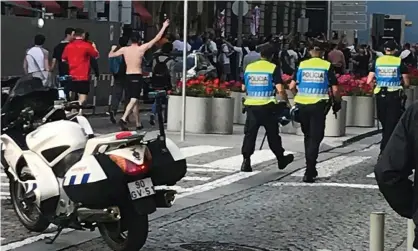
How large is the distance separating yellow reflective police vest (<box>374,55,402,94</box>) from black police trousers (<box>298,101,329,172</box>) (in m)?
2.08

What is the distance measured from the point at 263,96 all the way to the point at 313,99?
68cm

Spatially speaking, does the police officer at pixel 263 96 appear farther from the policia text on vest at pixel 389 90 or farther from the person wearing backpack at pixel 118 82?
the person wearing backpack at pixel 118 82

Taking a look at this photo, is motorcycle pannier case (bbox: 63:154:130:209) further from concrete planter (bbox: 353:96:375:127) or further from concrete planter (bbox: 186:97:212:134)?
concrete planter (bbox: 353:96:375:127)

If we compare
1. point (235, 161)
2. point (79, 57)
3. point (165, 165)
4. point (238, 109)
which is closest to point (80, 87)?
point (79, 57)

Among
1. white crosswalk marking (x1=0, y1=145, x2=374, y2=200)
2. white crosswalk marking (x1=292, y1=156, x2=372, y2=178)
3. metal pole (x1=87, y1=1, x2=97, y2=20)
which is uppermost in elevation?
metal pole (x1=87, y1=1, x2=97, y2=20)

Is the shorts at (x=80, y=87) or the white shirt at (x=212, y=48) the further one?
the white shirt at (x=212, y=48)

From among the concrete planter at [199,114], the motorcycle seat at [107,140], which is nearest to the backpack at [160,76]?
the concrete planter at [199,114]

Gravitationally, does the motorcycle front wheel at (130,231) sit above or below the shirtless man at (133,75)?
below

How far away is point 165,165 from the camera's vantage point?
7.16m

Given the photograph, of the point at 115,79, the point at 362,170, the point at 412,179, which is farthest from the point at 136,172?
the point at 115,79

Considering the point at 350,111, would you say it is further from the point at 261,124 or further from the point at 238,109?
the point at 261,124

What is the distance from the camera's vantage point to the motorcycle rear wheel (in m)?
7.80

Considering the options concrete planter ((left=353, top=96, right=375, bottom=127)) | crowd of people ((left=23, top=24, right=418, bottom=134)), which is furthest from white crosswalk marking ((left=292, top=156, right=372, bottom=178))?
concrete planter ((left=353, top=96, right=375, bottom=127))

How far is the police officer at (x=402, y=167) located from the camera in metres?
3.85
